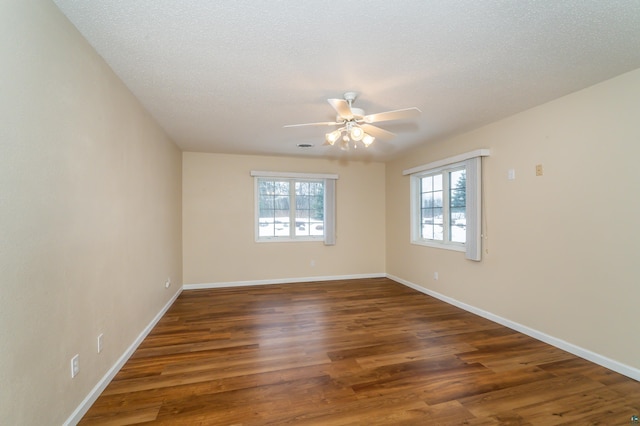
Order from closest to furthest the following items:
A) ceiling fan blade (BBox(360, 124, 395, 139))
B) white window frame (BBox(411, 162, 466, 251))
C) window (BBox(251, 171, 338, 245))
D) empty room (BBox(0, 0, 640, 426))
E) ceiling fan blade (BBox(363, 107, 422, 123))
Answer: empty room (BBox(0, 0, 640, 426)) < ceiling fan blade (BBox(363, 107, 422, 123)) < ceiling fan blade (BBox(360, 124, 395, 139)) < white window frame (BBox(411, 162, 466, 251)) < window (BBox(251, 171, 338, 245))

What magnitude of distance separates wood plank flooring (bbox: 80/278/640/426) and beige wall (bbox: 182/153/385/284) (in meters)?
1.52

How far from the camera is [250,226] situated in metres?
5.16

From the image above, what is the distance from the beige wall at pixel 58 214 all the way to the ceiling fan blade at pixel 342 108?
1.65 metres

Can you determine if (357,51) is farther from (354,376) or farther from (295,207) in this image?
(295,207)

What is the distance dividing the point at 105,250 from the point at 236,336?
1.54 m

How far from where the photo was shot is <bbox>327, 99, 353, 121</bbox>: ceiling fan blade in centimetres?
220

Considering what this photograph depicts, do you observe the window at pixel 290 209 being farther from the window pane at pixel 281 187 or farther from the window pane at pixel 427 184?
the window pane at pixel 427 184

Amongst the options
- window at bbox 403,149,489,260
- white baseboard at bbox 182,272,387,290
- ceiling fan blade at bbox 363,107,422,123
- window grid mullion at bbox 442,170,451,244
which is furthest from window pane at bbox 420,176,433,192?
ceiling fan blade at bbox 363,107,422,123

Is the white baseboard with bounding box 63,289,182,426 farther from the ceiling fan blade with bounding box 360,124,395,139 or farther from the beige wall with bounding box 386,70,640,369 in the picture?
the beige wall with bounding box 386,70,640,369

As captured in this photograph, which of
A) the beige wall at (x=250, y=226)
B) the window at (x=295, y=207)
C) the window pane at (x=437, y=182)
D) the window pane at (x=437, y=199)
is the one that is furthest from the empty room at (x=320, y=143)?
the window at (x=295, y=207)

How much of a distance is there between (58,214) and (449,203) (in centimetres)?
437

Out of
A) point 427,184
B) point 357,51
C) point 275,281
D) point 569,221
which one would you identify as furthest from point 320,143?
point 569,221

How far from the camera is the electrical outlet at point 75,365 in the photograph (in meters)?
A: 1.67

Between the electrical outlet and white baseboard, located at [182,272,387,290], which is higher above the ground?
the electrical outlet
